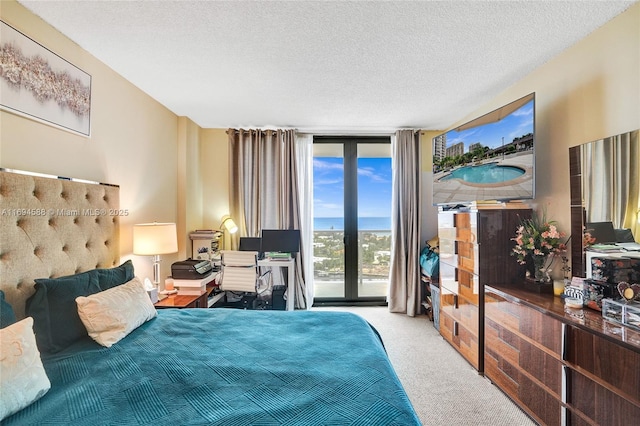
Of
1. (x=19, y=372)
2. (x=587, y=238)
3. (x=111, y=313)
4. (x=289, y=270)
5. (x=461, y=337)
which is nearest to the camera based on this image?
(x=19, y=372)

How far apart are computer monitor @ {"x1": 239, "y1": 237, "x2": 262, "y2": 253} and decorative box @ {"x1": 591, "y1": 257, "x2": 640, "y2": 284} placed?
3301 mm

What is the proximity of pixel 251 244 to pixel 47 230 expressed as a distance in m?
2.27

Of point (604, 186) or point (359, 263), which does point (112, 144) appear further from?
point (604, 186)

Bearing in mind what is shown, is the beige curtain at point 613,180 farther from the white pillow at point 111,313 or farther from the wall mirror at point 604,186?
the white pillow at point 111,313

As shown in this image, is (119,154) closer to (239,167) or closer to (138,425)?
(239,167)

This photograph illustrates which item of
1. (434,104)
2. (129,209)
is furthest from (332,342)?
(434,104)

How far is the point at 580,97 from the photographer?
81.7 inches

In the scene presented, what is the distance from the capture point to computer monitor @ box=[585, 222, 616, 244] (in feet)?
5.87

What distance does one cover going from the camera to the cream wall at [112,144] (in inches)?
65.4

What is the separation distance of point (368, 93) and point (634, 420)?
111 inches

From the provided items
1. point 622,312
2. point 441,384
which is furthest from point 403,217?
point 622,312

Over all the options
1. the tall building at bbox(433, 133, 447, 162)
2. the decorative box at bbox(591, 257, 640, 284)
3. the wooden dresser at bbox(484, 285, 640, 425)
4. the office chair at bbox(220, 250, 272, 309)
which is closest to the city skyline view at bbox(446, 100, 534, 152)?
the tall building at bbox(433, 133, 447, 162)

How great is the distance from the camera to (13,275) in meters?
1.51

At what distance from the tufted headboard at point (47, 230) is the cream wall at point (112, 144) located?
138 mm
